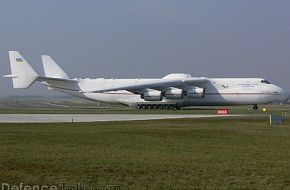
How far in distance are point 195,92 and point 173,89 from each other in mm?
2640

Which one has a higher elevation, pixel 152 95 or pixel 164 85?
pixel 164 85

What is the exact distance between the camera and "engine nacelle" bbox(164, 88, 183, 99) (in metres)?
59.9

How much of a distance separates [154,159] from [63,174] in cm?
317

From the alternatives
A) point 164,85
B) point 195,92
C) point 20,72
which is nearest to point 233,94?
point 195,92

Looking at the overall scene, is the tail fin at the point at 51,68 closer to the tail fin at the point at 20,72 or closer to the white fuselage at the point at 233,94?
the tail fin at the point at 20,72

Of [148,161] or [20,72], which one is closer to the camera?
[148,161]

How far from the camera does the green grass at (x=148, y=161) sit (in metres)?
9.97

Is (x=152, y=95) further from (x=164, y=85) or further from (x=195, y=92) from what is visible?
(x=195, y=92)

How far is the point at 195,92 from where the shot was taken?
60.1m

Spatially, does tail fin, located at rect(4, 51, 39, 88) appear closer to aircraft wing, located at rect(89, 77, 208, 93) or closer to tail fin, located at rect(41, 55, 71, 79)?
tail fin, located at rect(41, 55, 71, 79)

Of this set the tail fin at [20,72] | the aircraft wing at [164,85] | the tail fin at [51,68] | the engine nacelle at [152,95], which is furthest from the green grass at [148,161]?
the tail fin at [51,68]

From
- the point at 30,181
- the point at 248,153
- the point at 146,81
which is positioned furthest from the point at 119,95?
the point at 30,181

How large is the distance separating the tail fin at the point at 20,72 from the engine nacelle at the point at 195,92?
18.9 meters

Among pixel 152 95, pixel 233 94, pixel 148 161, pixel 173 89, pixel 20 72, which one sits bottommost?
pixel 233 94
